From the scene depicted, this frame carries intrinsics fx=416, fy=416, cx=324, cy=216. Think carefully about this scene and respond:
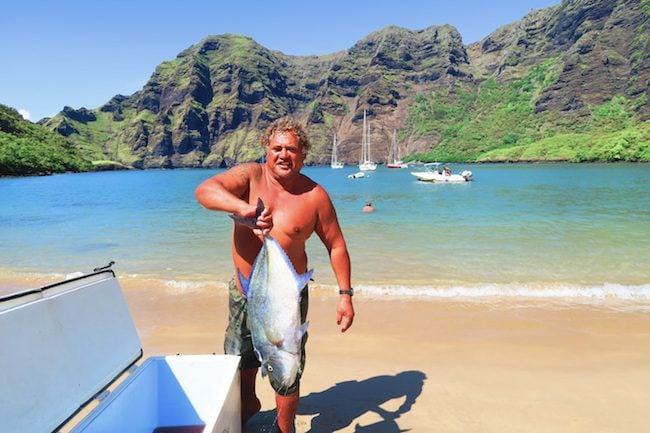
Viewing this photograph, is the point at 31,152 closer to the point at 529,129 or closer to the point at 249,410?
the point at 249,410

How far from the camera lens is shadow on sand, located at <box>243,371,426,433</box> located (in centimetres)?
377

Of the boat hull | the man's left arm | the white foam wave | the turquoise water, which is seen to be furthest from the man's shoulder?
the boat hull

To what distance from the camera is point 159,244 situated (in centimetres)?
1470

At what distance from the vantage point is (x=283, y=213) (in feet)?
9.48

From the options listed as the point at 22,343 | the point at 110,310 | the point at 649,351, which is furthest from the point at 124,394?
the point at 649,351

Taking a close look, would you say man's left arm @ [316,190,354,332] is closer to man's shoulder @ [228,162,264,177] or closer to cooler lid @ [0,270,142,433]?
man's shoulder @ [228,162,264,177]

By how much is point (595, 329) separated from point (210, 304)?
20.5 feet

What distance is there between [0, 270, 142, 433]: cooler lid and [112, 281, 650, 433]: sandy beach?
1425 mm

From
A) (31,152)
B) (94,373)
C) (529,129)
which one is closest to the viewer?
(94,373)

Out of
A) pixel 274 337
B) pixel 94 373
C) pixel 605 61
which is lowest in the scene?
pixel 94 373

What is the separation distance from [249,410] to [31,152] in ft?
387

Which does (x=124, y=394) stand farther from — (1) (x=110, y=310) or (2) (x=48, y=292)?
(2) (x=48, y=292)

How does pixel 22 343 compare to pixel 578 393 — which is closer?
pixel 22 343

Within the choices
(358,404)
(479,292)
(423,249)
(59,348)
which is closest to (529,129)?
(423,249)
